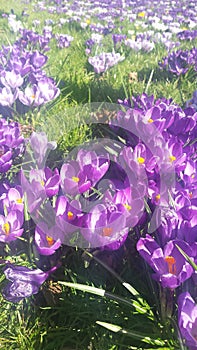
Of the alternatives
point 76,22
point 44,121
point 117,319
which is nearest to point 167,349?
point 117,319

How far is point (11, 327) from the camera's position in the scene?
5.01ft

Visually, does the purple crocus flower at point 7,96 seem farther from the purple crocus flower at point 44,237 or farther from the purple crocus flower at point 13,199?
the purple crocus flower at point 44,237

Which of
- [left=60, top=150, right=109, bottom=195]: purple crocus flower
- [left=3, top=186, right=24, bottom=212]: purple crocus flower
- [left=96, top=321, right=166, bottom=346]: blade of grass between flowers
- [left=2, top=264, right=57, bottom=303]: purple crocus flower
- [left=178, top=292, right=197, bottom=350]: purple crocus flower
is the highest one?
[left=60, top=150, right=109, bottom=195]: purple crocus flower

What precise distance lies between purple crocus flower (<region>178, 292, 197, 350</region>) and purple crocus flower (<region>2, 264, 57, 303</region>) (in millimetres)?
480

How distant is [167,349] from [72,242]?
1.57 ft

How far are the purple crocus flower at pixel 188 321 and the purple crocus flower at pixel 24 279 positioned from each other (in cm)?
48

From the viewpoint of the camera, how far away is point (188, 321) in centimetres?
117

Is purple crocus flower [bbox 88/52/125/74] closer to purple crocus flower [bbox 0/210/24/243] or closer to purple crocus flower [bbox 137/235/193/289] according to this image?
purple crocus flower [bbox 0/210/24/243]

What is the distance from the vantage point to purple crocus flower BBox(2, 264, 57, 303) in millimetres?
1411

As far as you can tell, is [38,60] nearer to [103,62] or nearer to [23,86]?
[23,86]

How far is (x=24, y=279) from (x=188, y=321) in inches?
22.2

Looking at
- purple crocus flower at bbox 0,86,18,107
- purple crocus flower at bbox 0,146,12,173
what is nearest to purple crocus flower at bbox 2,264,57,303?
purple crocus flower at bbox 0,146,12,173

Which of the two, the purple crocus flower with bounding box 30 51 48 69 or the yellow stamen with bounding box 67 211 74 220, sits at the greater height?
the yellow stamen with bounding box 67 211 74 220

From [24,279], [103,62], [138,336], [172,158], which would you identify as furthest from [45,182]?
[103,62]
